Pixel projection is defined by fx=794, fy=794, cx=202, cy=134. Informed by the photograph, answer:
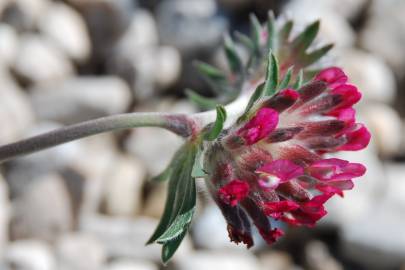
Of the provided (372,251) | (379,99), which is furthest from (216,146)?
(379,99)

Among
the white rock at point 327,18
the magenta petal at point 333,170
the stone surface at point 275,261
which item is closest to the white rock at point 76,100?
the stone surface at point 275,261

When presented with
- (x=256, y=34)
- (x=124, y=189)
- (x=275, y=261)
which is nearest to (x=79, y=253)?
(x=124, y=189)

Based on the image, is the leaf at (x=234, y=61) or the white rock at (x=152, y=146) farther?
the white rock at (x=152, y=146)

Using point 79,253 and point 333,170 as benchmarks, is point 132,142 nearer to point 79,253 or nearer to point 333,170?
point 79,253

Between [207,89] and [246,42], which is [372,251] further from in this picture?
[246,42]

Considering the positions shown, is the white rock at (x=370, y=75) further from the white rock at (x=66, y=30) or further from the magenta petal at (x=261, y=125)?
the magenta petal at (x=261, y=125)

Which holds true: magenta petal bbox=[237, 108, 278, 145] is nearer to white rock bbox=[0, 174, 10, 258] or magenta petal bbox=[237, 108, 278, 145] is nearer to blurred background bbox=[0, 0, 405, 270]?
blurred background bbox=[0, 0, 405, 270]

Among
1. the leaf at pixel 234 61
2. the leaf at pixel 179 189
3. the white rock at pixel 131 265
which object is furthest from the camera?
the white rock at pixel 131 265
